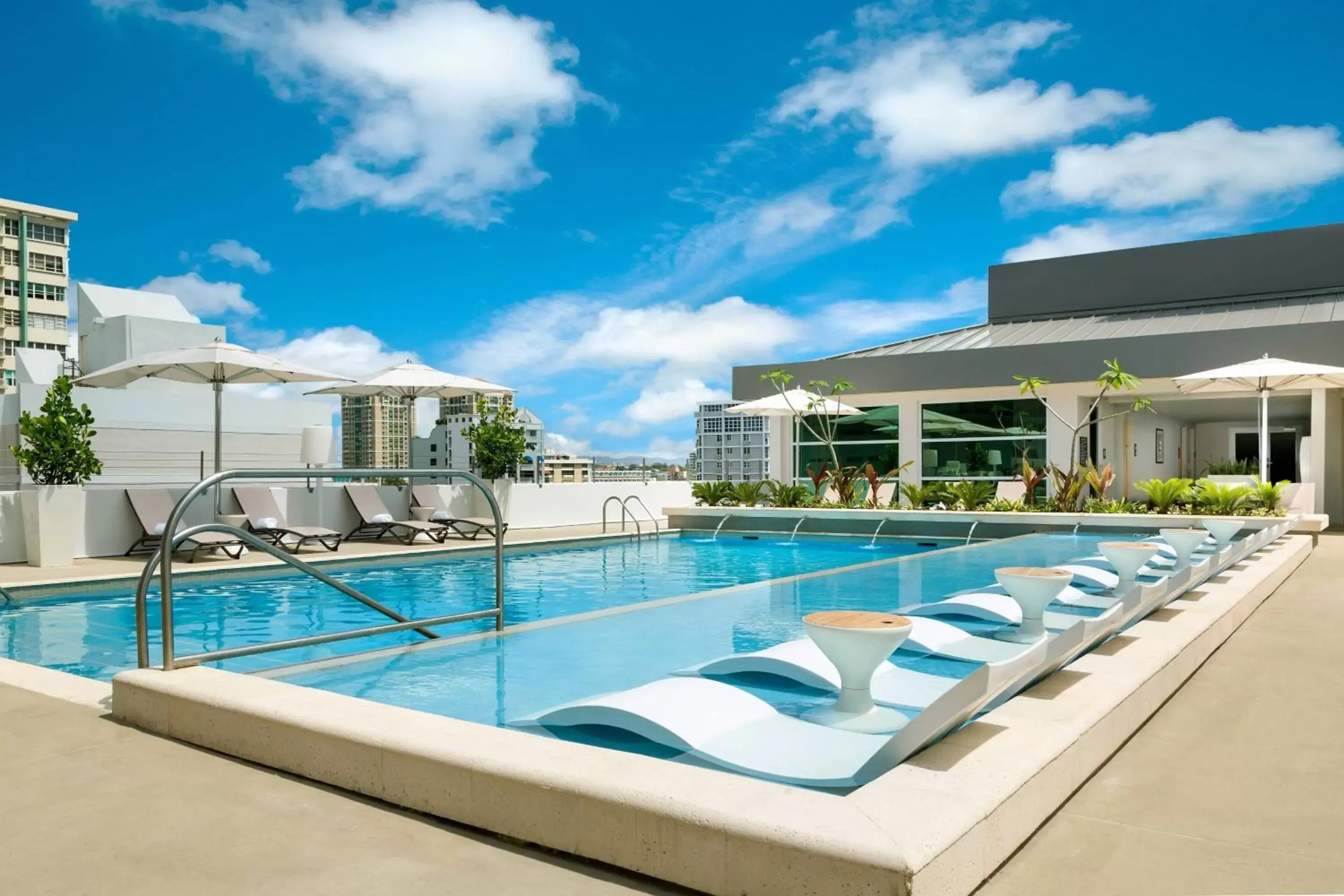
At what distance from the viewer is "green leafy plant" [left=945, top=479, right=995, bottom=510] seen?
628 inches

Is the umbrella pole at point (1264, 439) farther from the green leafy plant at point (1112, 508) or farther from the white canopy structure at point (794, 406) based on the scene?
the white canopy structure at point (794, 406)

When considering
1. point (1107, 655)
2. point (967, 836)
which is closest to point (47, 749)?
point (967, 836)

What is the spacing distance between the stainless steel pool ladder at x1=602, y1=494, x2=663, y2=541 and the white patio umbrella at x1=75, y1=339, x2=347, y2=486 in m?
4.98

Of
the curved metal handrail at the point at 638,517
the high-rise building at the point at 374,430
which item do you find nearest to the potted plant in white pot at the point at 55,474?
the curved metal handrail at the point at 638,517

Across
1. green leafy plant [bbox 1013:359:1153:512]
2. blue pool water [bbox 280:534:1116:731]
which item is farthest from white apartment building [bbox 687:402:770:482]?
blue pool water [bbox 280:534:1116:731]

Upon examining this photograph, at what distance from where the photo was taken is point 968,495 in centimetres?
1598

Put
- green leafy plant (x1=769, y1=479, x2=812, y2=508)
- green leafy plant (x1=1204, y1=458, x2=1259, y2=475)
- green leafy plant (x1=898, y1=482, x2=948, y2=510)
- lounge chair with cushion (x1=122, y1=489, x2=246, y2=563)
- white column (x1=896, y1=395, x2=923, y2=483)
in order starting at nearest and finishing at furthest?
lounge chair with cushion (x1=122, y1=489, x2=246, y2=563) → green leafy plant (x1=898, y1=482, x2=948, y2=510) → green leafy plant (x1=769, y1=479, x2=812, y2=508) → white column (x1=896, y1=395, x2=923, y2=483) → green leafy plant (x1=1204, y1=458, x2=1259, y2=475)

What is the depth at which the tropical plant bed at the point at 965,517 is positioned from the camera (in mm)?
13016

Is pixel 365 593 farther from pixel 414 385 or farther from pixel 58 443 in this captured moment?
pixel 414 385

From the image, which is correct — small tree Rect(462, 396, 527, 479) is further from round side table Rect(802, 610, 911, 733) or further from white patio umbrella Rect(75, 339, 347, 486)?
round side table Rect(802, 610, 911, 733)

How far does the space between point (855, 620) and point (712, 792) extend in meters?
1.42

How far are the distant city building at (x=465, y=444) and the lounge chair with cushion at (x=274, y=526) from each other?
1986 millimetres

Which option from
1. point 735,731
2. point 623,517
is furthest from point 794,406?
point 735,731

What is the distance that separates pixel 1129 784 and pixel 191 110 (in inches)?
1928
